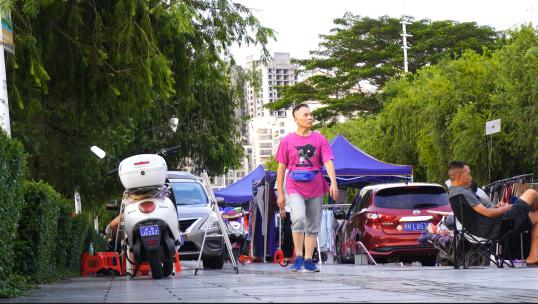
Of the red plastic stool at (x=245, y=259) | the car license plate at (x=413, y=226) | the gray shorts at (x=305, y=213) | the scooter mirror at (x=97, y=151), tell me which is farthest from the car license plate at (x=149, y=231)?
the red plastic stool at (x=245, y=259)

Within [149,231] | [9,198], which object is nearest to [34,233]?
[149,231]

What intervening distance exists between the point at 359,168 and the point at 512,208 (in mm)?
12181

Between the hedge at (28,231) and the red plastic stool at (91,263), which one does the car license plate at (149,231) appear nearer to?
the hedge at (28,231)

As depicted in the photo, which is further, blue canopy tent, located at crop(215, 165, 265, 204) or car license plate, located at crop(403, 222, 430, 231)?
blue canopy tent, located at crop(215, 165, 265, 204)

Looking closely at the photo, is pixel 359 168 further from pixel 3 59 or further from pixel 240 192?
pixel 3 59

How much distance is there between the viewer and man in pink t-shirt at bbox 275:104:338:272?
12367mm

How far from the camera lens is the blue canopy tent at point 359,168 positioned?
83.6 feet

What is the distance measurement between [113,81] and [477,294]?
8917 mm

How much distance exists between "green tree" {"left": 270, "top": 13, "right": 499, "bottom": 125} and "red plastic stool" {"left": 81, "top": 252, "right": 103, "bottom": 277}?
61.4 meters

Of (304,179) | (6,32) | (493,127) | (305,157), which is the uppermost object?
(6,32)

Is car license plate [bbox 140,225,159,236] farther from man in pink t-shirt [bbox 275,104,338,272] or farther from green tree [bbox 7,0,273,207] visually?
green tree [bbox 7,0,273,207]

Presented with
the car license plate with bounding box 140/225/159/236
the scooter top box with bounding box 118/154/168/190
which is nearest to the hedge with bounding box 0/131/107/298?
the scooter top box with bounding box 118/154/168/190

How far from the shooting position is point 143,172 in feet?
42.8

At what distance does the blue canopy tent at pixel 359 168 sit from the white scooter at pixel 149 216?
12.4m
